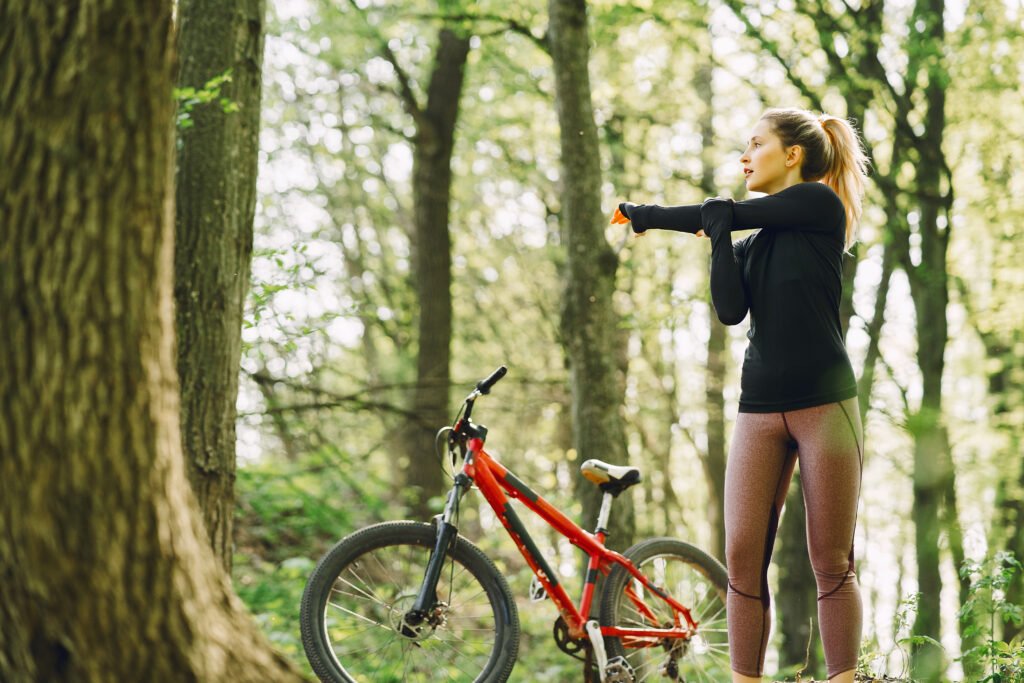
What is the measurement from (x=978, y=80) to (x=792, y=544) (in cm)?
561

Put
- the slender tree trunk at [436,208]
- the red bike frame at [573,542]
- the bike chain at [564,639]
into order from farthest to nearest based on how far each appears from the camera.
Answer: the slender tree trunk at [436,208] → the bike chain at [564,639] → the red bike frame at [573,542]

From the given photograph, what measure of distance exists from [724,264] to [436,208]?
7.26 metres

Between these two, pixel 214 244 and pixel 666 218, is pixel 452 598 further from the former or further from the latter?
pixel 214 244

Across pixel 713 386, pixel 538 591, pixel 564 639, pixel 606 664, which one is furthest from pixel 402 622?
pixel 713 386

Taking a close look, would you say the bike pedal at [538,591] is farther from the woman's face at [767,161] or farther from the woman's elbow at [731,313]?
the woman's face at [767,161]

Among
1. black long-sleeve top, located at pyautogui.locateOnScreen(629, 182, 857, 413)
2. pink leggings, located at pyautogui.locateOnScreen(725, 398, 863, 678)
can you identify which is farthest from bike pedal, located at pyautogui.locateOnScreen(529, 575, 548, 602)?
black long-sleeve top, located at pyautogui.locateOnScreen(629, 182, 857, 413)

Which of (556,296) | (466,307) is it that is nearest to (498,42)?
(556,296)

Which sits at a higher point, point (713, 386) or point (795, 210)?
point (795, 210)

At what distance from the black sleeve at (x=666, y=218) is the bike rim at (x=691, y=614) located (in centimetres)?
164

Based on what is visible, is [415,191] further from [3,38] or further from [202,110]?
[3,38]

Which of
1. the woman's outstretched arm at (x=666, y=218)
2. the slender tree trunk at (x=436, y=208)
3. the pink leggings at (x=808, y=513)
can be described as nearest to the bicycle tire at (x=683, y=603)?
the pink leggings at (x=808, y=513)

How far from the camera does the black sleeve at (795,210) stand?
304 centimetres

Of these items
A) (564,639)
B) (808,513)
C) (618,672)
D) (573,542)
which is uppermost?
(808,513)

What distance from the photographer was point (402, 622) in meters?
3.35
